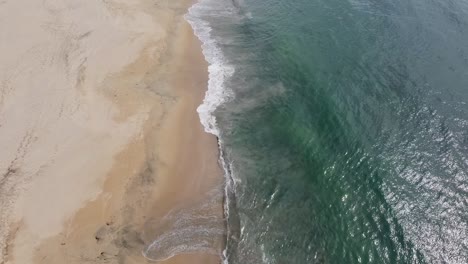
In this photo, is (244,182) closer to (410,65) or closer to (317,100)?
(317,100)

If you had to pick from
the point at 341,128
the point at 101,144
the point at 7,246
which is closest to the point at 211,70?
→ the point at 341,128

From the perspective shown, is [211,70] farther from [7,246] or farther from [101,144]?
[7,246]

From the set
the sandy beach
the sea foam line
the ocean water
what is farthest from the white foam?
the sandy beach

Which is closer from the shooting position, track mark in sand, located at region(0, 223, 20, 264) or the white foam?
track mark in sand, located at region(0, 223, 20, 264)

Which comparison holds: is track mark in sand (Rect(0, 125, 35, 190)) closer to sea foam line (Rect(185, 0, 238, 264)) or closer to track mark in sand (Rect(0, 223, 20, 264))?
track mark in sand (Rect(0, 223, 20, 264))

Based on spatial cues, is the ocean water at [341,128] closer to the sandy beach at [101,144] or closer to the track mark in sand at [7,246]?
the sandy beach at [101,144]
